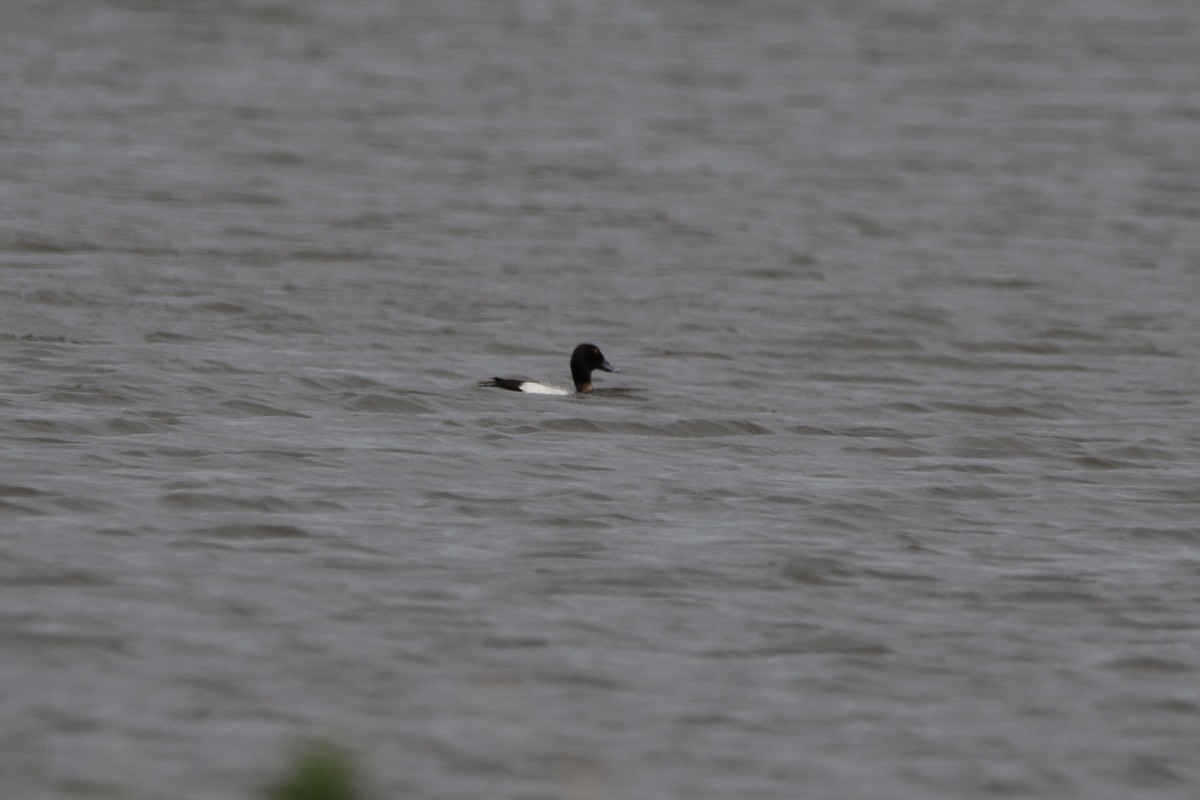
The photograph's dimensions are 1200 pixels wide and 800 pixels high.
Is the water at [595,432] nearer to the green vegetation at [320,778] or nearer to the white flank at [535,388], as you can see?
the white flank at [535,388]

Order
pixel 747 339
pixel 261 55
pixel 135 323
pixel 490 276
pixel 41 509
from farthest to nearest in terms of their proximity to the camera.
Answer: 1. pixel 261 55
2. pixel 490 276
3. pixel 747 339
4. pixel 135 323
5. pixel 41 509

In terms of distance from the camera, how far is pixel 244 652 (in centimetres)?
836

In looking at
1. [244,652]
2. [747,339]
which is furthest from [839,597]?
[747,339]

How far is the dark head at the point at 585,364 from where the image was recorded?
15461 mm

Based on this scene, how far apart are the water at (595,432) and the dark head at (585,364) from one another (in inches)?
9.3

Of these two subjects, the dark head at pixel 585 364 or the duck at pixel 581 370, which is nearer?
the duck at pixel 581 370

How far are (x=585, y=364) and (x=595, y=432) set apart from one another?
1468 mm

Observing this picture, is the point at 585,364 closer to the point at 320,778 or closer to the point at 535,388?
the point at 535,388

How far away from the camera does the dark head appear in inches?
609

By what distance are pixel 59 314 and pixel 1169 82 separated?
21792 millimetres

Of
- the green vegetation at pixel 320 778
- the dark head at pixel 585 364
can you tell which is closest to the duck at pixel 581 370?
the dark head at pixel 585 364

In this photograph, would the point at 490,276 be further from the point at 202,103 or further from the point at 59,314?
the point at 202,103

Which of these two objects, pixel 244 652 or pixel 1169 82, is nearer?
pixel 244 652

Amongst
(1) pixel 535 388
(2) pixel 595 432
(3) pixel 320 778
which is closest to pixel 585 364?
(1) pixel 535 388
